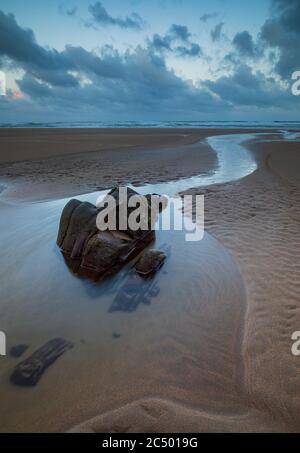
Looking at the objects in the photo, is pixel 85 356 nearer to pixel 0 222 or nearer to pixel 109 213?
pixel 109 213

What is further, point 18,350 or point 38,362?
point 18,350

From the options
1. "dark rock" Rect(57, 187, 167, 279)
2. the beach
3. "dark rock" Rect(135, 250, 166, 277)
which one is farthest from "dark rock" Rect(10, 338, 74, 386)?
"dark rock" Rect(135, 250, 166, 277)

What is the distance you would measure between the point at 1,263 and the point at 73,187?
5.68 meters

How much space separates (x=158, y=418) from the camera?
7.09ft

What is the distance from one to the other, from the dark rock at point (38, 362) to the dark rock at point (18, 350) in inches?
5.6

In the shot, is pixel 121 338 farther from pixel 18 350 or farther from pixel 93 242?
pixel 93 242

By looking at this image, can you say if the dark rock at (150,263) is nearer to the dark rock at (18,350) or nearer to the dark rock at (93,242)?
the dark rock at (93,242)

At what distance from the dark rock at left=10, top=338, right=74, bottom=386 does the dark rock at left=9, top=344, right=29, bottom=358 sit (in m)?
0.14

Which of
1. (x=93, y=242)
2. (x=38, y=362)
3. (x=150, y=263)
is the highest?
(x=93, y=242)

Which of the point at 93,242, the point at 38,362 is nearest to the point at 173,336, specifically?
the point at 38,362

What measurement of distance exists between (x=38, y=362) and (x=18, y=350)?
13.0 inches

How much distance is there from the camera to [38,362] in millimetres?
2623

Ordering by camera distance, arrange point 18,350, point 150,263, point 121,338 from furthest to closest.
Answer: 1. point 150,263
2. point 121,338
3. point 18,350

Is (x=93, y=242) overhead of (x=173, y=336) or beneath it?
overhead
